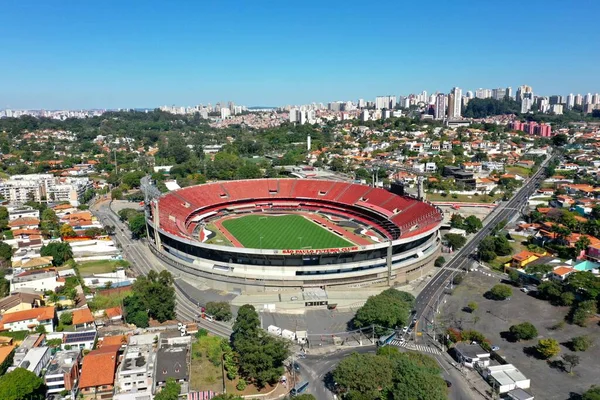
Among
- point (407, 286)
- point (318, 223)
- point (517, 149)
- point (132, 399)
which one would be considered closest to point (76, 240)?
point (318, 223)

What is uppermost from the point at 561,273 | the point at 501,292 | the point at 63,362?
the point at 561,273

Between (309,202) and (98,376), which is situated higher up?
(309,202)

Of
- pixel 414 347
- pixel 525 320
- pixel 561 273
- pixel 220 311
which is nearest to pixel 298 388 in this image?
pixel 414 347

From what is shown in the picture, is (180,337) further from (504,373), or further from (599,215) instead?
(599,215)

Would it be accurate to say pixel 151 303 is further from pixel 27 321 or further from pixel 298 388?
pixel 298 388

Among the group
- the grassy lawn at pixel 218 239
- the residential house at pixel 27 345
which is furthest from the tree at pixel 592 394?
the grassy lawn at pixel 218 239
